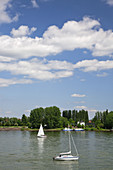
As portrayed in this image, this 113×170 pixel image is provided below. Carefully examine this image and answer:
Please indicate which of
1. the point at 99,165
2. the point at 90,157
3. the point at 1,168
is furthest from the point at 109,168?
the point at 1,168

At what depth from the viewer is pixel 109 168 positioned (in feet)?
165

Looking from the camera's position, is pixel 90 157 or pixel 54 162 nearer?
pixel 54 162

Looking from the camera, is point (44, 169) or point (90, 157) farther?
point (90, 157)

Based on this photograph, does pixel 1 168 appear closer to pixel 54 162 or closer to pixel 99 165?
pixel 54 162

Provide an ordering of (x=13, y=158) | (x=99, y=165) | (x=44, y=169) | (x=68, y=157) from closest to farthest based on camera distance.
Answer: (x=44, y=169)
(x=99, y=165)
(x=68, y=157)
(x=13, y=158)

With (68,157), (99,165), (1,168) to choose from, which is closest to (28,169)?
(1,168)

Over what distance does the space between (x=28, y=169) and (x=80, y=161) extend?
1458 cm

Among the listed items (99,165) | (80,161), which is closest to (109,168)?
(99,165)

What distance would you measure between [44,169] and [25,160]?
36.0ft

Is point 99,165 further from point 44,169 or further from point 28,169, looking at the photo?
point 28,169

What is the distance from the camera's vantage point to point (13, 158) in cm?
6103

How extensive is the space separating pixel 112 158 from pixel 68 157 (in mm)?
13578

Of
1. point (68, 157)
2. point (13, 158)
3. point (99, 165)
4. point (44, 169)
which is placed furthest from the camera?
point (13, 158)

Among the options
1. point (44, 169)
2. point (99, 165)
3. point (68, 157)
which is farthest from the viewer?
point (68, 157)
